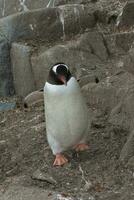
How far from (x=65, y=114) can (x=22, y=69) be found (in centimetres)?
394

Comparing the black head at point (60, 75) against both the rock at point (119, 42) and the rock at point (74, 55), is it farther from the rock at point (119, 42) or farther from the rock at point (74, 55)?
the rock at point (119, 42)

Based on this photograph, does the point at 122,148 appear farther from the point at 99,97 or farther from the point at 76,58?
the point at 76,58

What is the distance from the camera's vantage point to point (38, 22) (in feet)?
32.0

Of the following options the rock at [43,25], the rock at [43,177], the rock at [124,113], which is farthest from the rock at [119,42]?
the rock at [43,177]

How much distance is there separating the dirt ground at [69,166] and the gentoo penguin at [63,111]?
20 centimetres

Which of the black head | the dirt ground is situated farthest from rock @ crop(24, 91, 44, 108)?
the black head

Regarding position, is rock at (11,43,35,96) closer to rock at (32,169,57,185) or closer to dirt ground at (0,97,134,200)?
dirt ground at (0,97,134,200)

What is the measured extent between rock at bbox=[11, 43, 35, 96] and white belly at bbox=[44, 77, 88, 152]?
144 inches

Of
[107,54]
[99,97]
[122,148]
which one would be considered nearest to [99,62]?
[107,54]

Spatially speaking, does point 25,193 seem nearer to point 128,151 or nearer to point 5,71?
point 128,151

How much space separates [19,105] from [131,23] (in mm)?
2184

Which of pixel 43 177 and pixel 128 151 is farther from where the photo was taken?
pixel 128 151

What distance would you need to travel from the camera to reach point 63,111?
18.4ft

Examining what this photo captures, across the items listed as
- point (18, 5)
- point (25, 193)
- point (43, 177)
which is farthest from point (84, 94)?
point (18, 5)
